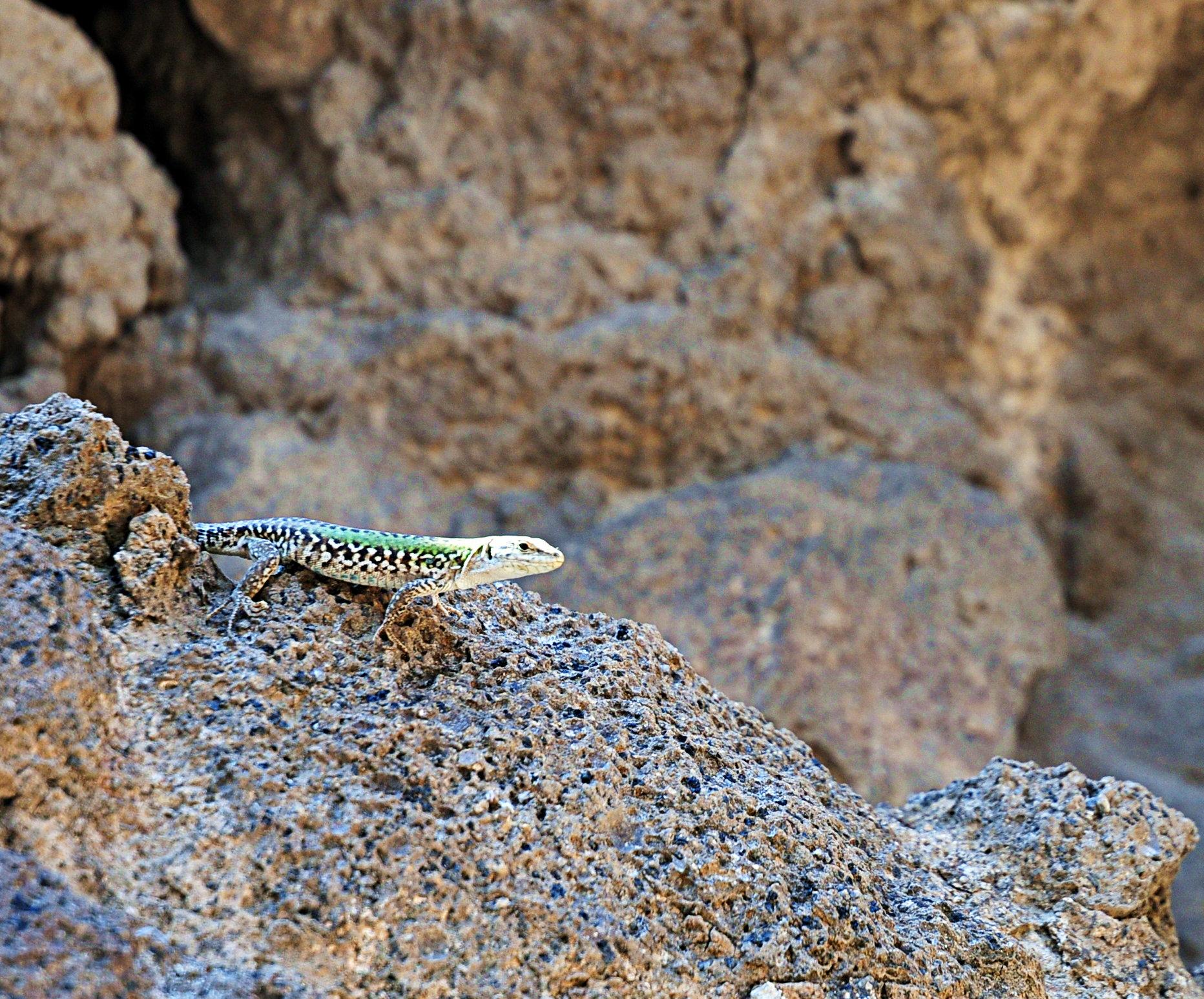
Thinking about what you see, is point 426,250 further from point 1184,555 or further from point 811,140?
point 1184,555

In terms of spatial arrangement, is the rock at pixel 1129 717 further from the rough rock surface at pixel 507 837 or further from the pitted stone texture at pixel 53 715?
the pitted stone texture at pixel 53 715

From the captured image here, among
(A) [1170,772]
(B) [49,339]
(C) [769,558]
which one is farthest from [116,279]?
(A) [1170,772]

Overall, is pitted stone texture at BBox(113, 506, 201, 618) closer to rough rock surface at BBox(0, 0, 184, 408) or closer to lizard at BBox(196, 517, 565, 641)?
lizard at BBox(196, 517, 565, 641)

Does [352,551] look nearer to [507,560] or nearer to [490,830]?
[507,560]

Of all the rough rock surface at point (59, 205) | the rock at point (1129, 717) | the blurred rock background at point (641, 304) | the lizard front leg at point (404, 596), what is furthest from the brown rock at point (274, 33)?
the rock at point (1129, 717)

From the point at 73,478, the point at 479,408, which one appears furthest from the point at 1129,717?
the point at 73,478
